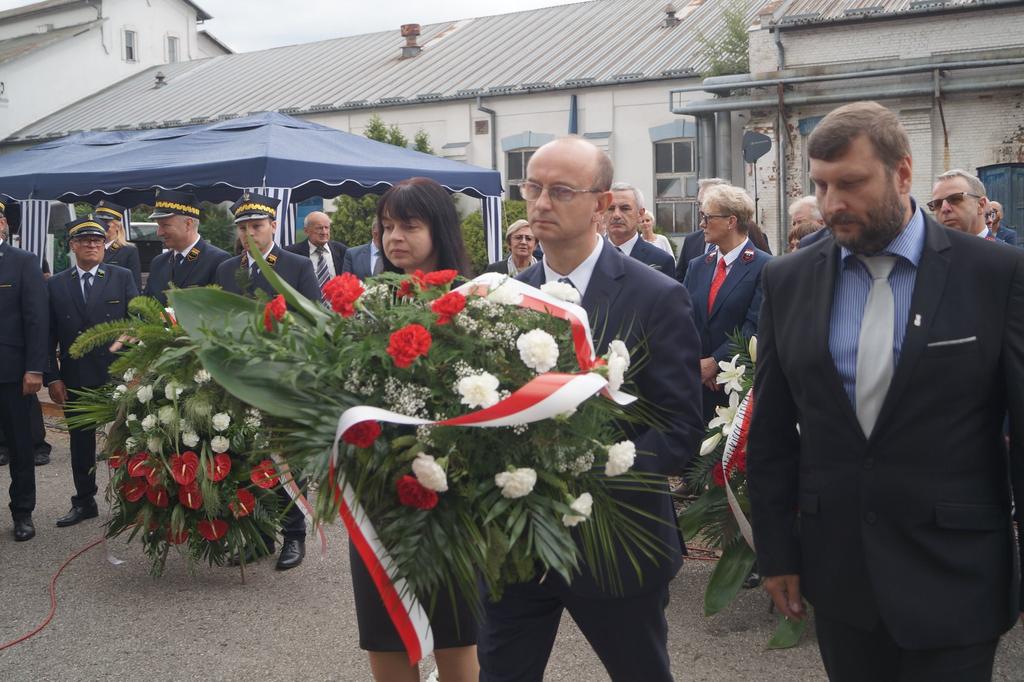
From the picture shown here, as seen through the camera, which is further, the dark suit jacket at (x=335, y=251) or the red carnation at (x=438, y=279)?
the dark suit jacket at (x=335, y=251)

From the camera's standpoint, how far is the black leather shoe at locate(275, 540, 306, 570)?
597cm

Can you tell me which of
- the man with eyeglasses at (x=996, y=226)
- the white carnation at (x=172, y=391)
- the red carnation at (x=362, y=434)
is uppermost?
the man with eyeglasses at (x=996, y=226)

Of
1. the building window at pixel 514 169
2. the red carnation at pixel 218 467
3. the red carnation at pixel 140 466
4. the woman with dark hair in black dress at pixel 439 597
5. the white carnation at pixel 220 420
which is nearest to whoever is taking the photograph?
the woman with dark hair in black dress at pixel 439 597

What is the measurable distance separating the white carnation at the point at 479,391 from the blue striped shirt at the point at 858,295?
32.5 inches

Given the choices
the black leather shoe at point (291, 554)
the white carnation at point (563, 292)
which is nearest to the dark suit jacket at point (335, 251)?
the black leather shoe at point (291, 554)

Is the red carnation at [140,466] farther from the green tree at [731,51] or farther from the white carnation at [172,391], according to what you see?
the green tree at [731,51]

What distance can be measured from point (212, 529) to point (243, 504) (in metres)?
0.20

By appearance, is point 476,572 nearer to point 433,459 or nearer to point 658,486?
point 433,459

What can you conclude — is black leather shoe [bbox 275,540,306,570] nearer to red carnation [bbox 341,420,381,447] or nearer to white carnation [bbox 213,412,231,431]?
white carnation [bbox 213,412,231,431]

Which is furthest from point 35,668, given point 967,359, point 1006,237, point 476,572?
point 1006,237

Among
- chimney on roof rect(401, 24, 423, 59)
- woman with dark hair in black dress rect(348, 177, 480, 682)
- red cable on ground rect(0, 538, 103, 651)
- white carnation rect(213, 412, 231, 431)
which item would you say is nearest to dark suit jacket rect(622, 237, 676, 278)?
white carnation rect(213, 412, 231, 431)

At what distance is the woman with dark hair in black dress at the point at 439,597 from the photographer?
3188mm

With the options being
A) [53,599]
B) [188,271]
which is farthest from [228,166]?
[53,599]

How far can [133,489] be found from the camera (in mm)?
5594
